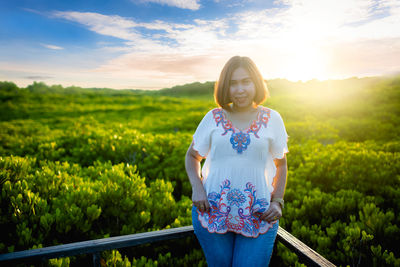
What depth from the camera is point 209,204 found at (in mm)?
1908

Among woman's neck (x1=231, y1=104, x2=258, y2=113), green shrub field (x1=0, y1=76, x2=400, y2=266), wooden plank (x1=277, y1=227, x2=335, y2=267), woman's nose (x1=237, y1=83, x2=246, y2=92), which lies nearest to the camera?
wooden plank (x1=277, y1=227, x2=335, y2=267)

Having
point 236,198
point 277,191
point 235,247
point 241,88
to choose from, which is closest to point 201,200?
point 236,198

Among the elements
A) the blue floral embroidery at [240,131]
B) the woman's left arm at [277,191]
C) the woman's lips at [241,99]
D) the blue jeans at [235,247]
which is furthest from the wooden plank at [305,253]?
the woman's lips at [241,99]

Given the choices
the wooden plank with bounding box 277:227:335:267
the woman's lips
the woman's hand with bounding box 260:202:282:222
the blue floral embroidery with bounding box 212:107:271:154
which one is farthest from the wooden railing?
the woman's lips

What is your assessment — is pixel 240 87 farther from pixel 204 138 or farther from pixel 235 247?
pixel 235 247

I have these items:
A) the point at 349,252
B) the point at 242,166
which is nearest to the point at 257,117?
the point at 242,166

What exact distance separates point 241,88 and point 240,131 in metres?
0.36

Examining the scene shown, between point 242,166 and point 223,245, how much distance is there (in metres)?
0.68

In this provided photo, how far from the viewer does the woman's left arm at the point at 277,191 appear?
183 centimetres

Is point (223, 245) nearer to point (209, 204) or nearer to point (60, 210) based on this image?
point (209, 204)

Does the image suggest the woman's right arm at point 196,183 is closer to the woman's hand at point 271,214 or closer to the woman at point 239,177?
the woman at point 239,177

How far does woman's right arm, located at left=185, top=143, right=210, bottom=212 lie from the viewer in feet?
6.21

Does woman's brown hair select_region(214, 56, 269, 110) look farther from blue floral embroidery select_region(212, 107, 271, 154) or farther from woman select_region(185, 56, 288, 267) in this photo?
blue floral embroidery select_region(212, 107, 271, 154)

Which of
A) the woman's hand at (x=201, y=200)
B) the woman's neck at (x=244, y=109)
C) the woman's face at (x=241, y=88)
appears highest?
the woman's face at (x=241, y=88)
